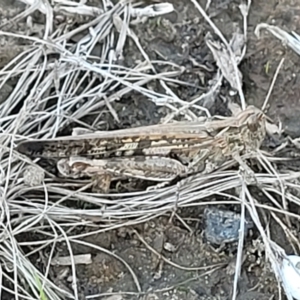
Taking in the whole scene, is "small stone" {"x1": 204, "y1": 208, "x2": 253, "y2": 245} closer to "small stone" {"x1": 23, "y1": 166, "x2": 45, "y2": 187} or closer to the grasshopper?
the grasshopper

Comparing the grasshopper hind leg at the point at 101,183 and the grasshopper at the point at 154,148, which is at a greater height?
the grasshopper at the point at 154,148

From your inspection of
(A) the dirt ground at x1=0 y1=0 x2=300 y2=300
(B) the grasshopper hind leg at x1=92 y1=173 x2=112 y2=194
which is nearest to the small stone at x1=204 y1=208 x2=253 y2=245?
(A) the dirt ground at x1=0 y1=0 x2=300 y2=300

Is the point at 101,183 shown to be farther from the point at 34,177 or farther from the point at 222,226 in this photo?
the point at 222,226

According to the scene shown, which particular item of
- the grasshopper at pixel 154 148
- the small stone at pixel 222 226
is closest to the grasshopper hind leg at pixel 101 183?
the grasshopper at pixel 154 148

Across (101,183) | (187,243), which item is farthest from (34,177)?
(187,243)

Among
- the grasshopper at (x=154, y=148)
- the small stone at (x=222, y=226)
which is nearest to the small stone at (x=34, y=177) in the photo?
the grasshopper at (x=154, y=148)

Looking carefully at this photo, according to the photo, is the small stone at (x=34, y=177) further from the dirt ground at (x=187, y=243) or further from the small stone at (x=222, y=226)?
the small stone at (x=222, y=226)
